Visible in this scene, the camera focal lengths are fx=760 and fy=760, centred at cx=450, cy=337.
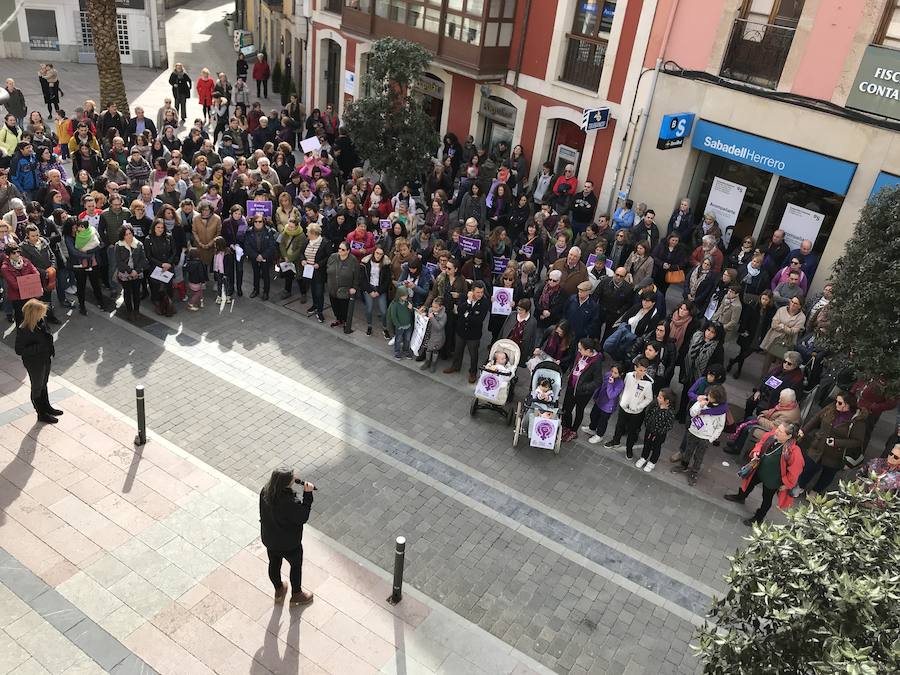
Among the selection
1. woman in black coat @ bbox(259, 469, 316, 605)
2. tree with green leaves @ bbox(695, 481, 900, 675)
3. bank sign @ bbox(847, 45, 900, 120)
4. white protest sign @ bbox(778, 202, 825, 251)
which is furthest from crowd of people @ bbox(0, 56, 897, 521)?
woman in black coat @ bbox(259, 469, 316, 605)

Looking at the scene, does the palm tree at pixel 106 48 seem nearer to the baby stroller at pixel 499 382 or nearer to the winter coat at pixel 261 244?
the winter coat at pixel 261 244

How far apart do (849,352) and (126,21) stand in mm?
32448

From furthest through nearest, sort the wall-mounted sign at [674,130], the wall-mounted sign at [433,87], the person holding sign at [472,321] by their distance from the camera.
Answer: the wall-mounted sign at [433,87]
the wall-mounted sign at [674,130]
the person holding sign at [472,321]

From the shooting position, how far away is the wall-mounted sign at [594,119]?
16953 millimetres

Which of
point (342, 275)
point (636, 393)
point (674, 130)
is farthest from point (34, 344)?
point (674, 130)

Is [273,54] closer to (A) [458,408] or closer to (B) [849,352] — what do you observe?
(A) [458,408]

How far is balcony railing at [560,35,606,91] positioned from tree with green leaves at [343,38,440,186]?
11.9ft

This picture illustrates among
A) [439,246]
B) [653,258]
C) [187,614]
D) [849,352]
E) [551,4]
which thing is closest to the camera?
[187,614]

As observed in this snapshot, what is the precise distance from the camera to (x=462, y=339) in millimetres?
12719

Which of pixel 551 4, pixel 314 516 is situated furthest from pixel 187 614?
pixel 551 4

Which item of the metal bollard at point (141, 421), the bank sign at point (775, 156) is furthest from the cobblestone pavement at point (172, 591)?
the bank sign at point (775, 156)

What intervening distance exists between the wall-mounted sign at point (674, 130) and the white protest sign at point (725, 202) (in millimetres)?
1358

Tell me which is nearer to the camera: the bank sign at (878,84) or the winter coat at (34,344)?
the winter coat at (34,344)

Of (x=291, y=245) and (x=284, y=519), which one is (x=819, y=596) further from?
(x=291, y=245)
